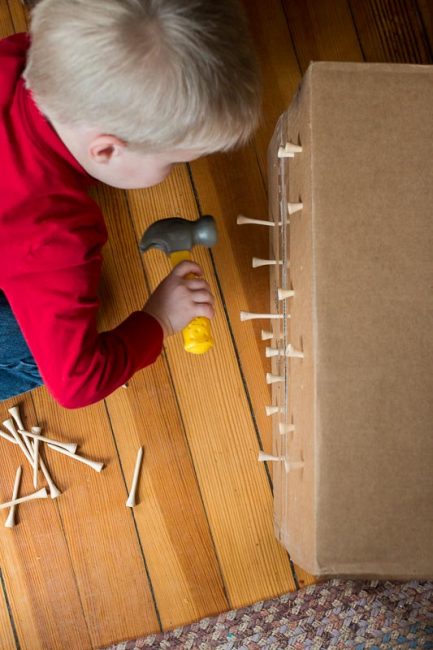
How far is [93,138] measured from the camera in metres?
0.56

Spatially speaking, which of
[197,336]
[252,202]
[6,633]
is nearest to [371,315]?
[197,336]

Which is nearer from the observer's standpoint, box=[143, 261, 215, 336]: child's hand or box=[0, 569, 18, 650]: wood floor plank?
box=[143, 261, 215, 336]: child's hand

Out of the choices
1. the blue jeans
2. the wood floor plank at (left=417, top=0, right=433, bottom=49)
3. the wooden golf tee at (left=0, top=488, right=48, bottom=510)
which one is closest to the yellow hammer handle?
the blue jeans

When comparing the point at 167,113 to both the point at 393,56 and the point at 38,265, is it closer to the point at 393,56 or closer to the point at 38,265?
the point at 38,265

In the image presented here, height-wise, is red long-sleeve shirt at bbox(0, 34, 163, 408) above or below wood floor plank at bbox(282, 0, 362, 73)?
below

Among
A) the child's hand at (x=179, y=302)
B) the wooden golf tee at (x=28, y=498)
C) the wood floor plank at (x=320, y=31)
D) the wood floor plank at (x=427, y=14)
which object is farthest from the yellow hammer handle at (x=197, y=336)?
the wood floor plank at (x=427, y=14)

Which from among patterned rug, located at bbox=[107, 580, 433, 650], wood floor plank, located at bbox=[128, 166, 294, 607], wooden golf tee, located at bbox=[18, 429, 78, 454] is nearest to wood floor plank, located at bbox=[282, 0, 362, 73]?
wood floor plank, located at bbox=[128, 166, 294, 607]

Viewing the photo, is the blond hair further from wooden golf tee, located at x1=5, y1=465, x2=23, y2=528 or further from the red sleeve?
wooden golf tee, located at x1=5, y1=465, x2=23, y2=528

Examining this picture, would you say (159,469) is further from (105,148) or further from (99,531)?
(105,148)

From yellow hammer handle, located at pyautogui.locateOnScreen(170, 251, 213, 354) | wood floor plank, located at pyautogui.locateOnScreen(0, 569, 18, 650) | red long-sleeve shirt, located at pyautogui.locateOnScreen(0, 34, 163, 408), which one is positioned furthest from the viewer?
wood floor plank, located at pyautogui.locateOnScreen(0, 569, 18, 650)

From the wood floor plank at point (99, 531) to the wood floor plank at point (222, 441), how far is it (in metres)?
0.13

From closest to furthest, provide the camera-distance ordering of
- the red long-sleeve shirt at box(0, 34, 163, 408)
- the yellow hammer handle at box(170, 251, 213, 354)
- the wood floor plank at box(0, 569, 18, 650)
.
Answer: the red long-sleeve shirt at box(0, 34, 163, 408), the yellow hammer handle at box(170, 251, 213, 354), the wood floor plank at box(0, 569, 18, 650)

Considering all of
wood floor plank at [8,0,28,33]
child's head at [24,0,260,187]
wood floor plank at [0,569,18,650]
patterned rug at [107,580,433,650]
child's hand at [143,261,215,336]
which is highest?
wood floor plank at [8,0,28,33]

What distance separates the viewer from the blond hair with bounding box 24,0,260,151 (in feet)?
1.54
